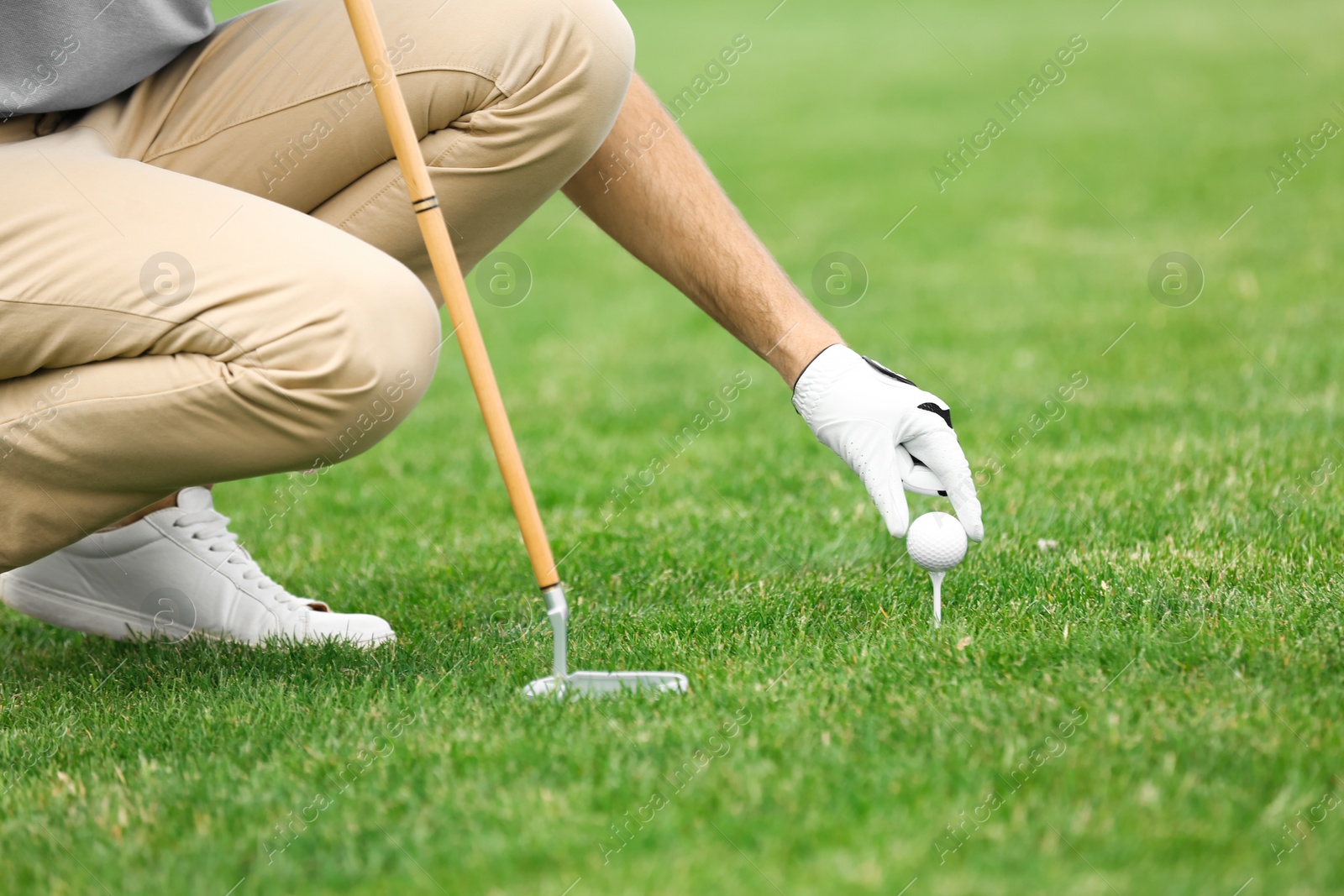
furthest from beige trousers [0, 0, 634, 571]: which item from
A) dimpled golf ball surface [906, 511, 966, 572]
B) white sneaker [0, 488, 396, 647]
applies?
dimpled golf ball surface [906, 511, 966, 572]

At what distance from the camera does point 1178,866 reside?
71.3 inches

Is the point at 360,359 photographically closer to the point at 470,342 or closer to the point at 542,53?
the point at 470,342

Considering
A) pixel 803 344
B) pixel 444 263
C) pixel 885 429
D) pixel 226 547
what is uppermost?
pixel 444 263

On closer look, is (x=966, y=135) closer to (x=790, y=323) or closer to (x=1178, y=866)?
(x=790, y=323)

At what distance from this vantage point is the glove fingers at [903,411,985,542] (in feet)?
9.33

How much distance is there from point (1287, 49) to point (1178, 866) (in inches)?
717

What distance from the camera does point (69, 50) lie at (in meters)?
2.75

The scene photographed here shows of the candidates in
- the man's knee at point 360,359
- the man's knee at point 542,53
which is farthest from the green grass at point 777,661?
the man's knee at point 542,53

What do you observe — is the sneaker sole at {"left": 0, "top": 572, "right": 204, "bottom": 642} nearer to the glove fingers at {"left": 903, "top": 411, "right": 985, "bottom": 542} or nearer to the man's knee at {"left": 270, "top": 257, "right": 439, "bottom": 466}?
the man's knee at {"left": 270, "top": 257, "right": 439, "bottom": 466}

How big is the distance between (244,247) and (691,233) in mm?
1032

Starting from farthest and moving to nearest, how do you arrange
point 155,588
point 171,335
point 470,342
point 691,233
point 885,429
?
point 155,588
point 691,233
point 885,429
point 470,342
point 171,335

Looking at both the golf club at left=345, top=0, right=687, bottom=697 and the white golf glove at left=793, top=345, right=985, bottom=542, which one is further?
the white golf glove at left=793, top=345, right=985, bottom=542

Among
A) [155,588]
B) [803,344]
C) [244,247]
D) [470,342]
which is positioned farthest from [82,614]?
[803,344]

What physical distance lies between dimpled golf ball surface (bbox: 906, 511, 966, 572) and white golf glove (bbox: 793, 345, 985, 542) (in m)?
0.03
